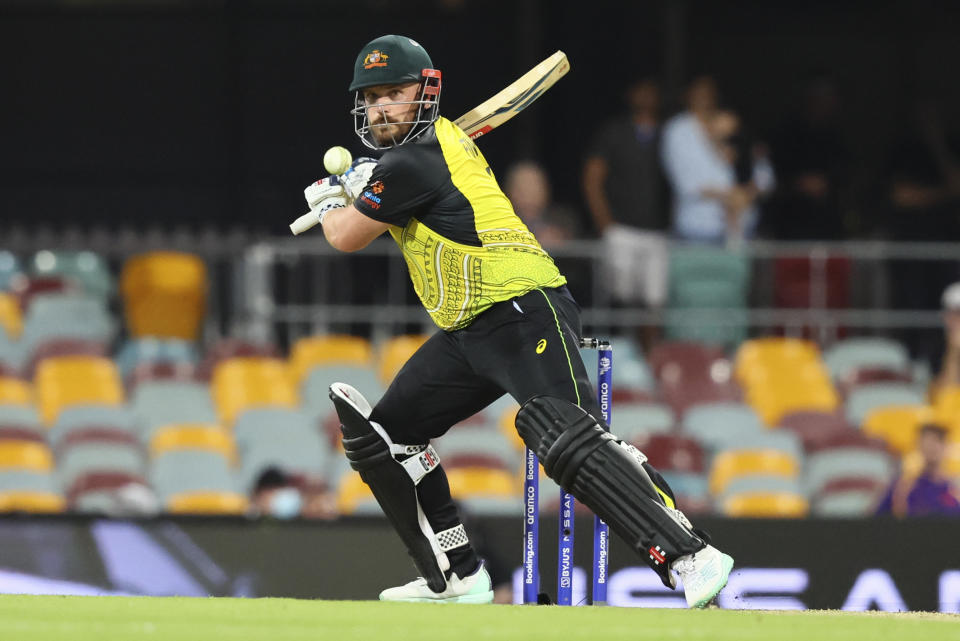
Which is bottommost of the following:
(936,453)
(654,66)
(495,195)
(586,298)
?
(936,453)

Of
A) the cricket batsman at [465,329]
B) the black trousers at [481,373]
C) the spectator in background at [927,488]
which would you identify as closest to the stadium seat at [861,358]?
the spectator in background at [927,488]

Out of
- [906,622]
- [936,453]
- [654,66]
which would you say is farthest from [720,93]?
[906,622]

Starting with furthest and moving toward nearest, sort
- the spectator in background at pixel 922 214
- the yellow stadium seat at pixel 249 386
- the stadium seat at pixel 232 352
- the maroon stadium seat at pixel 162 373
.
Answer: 1. the spectator in background at pixel 922 214
2. the stadium seat at pixel 232 352
3. the maroon stadium seat at pixel 162 373
4. the yellow stadium seat at pixel 249 386

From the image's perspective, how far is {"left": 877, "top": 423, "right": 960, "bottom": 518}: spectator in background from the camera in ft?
27.0

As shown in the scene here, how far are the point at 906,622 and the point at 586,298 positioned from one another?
6.16 metres

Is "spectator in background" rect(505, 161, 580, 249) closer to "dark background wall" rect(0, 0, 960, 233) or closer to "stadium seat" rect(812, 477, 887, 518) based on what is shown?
"stadium seat" rect(812, 477, 887, 518)

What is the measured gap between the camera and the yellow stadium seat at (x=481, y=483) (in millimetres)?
8523

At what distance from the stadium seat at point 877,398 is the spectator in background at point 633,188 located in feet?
4.57

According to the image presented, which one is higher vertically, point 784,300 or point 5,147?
point 5,147

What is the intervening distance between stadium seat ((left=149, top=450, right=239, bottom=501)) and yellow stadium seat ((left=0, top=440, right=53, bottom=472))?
1.90ft

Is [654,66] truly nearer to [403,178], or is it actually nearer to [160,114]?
[160,114]

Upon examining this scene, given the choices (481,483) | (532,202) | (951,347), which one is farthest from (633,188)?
(481,483)

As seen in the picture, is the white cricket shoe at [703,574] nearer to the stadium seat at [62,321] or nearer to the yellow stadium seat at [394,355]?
the yellow stadium seat at [394,355]

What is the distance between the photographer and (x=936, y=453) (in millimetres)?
8469
